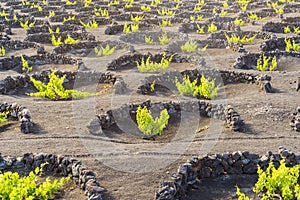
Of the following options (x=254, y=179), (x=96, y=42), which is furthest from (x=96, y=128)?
(x=96, y=42)

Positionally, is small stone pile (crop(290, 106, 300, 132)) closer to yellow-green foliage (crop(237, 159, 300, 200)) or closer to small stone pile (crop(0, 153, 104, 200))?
yellow-green foliage (crop(237, 159, 300, 200))

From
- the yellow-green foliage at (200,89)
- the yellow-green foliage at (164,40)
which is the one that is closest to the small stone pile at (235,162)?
→ the yellow-green foliage at (200,89)

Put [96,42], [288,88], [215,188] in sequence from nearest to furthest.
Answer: [215,188]
[288,88]
[96,42]

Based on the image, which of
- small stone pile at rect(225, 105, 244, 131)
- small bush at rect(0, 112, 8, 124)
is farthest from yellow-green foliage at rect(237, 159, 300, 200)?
small bush at rect(0, 112, 8, 124)

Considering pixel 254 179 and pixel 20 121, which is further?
pixel 20 121

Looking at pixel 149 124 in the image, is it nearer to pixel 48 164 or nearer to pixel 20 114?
pixel 48 164

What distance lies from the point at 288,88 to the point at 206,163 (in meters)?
5.54

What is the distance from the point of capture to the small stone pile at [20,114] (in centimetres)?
972

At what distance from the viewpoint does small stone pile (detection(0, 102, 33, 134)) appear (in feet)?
31.9

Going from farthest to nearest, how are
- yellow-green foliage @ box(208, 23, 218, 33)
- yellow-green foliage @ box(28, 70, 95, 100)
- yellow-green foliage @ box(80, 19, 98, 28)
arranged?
yellow-green foliage @ box(80, 19, 98, 28), yellow-green foliage @ box(208, 23, 218, 33), yellow-green foliage @ box(28, 70, 95, 100)

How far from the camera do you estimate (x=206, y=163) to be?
8.05 m

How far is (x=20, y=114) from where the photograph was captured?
10617mm

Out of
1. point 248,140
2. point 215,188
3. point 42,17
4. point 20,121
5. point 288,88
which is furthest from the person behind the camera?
point 42,17

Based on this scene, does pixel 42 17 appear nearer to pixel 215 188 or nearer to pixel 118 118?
pixel 118 118
